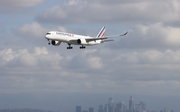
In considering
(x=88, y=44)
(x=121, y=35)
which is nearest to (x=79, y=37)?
(x=88, y=44)

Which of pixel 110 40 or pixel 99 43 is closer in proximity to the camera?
pixel 110 40

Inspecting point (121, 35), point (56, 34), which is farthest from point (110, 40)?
point (56, 34)

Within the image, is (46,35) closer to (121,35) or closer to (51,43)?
(51,43)

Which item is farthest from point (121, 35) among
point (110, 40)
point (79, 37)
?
point (79, 37)

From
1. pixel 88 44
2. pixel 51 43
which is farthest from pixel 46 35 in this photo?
pixel 88 44

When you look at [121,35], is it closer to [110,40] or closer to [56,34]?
[110,40]

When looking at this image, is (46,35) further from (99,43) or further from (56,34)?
(99,43)
